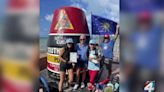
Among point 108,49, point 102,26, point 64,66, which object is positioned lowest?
point 64,66

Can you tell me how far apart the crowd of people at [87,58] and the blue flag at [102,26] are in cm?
6

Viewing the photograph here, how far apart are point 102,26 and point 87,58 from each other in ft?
1.28

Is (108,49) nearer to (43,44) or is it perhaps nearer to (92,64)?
(92,64)

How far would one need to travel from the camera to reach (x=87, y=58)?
523 cm

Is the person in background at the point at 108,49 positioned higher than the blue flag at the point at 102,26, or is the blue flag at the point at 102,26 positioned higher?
the blue flag at the point at 102,26

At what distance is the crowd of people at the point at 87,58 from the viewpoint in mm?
5207

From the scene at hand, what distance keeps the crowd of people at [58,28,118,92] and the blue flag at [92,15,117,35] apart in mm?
63

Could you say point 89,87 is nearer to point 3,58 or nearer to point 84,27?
point 84,27

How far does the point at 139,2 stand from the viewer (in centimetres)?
526

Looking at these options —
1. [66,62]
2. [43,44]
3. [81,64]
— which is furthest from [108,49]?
[43,44]

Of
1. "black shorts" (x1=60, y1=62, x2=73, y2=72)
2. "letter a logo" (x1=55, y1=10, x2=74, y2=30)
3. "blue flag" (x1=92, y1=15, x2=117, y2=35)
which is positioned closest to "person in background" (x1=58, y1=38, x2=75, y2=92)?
"black shorts" (x1=60, y1=62, x2=73, y2=72)

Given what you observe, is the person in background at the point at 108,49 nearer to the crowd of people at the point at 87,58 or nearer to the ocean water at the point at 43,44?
the crowd of people at the point at 87,58

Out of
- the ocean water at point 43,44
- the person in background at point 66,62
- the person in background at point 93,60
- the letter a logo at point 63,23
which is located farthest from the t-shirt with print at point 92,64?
the ocean water at point 43,44

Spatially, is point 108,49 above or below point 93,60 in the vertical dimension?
above
